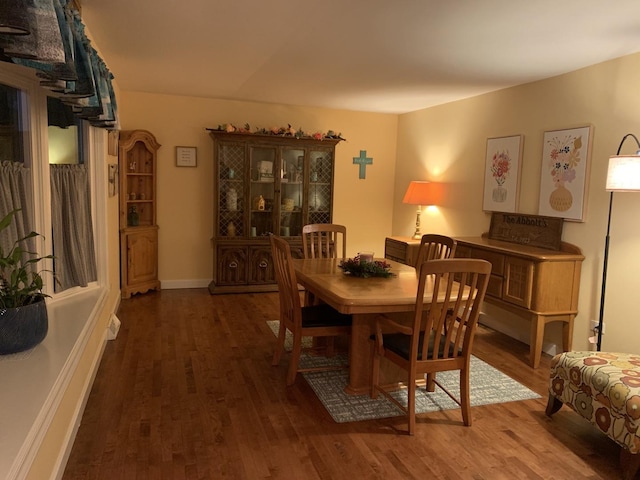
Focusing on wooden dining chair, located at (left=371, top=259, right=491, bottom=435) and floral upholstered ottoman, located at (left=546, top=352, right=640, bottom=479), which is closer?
floral upholstered ottoman, located at (left=546, top=352, right=640, bottom=479)

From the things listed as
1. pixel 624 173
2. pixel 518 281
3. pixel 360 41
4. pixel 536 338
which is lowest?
pixel 536 338

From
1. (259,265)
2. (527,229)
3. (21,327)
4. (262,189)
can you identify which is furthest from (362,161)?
(21,327)

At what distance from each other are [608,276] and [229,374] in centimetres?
281

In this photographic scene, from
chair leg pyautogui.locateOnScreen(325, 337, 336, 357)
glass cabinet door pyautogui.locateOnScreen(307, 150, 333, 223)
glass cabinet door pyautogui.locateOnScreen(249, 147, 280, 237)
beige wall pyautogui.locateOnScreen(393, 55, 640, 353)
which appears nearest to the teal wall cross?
glass cabinet door pyautogui.locateOnScreen(307, 150, 333, 223)

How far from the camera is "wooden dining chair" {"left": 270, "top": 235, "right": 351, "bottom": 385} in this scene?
10.1 ft

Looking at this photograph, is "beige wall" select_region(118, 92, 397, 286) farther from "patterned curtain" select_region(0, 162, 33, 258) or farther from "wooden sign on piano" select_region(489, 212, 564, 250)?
"patterned curtain" select_region(0, 162, 33, 258)

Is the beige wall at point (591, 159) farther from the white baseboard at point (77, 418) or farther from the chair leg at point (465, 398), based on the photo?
the white baseboard at point (77, 418)

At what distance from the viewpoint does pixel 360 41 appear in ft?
10.6

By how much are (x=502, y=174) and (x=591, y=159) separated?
941 mm

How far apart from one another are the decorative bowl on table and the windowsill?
166 cm

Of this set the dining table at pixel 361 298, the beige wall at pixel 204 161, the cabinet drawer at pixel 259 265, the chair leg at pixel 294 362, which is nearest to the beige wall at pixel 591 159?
the beige wall at pixel 204 161

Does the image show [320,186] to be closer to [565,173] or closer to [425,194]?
[425,194]

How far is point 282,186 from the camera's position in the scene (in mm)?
5949

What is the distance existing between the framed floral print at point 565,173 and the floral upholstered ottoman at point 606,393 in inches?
57.9
